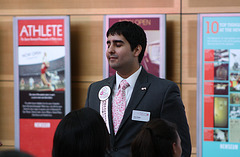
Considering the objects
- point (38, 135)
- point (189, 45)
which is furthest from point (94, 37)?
point (38, 135)

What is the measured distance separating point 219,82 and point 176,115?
71.8 inches

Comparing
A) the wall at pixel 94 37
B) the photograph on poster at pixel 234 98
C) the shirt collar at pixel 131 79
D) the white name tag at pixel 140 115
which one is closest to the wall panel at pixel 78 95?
the wall at pixel 94 37

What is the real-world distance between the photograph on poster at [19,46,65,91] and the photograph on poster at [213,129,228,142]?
1867 millimetres

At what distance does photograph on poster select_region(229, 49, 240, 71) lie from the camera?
3.64 meters

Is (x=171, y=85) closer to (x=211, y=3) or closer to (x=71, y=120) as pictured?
(x=71, y=120)

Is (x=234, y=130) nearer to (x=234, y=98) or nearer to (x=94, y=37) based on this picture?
(x=234, y=98)

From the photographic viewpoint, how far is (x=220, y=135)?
3697 millimetres

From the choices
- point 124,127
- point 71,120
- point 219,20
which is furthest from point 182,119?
point 219,20

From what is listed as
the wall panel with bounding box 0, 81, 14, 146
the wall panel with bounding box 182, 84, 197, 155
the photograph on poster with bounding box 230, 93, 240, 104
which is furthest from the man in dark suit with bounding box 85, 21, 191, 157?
the wall panel with bounding box 0, 81, 14, 146

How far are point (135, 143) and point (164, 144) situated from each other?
0.14 m

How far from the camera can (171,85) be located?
2.11 m

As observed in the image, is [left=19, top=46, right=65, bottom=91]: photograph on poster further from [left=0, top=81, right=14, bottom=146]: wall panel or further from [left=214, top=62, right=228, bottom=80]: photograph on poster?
[left=214, top=62, right=228, bottom=80]: photograph on poster

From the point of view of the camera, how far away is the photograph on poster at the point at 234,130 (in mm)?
3660

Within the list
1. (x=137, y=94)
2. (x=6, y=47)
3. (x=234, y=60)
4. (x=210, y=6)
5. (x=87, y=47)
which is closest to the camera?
(x=137, y=94)
